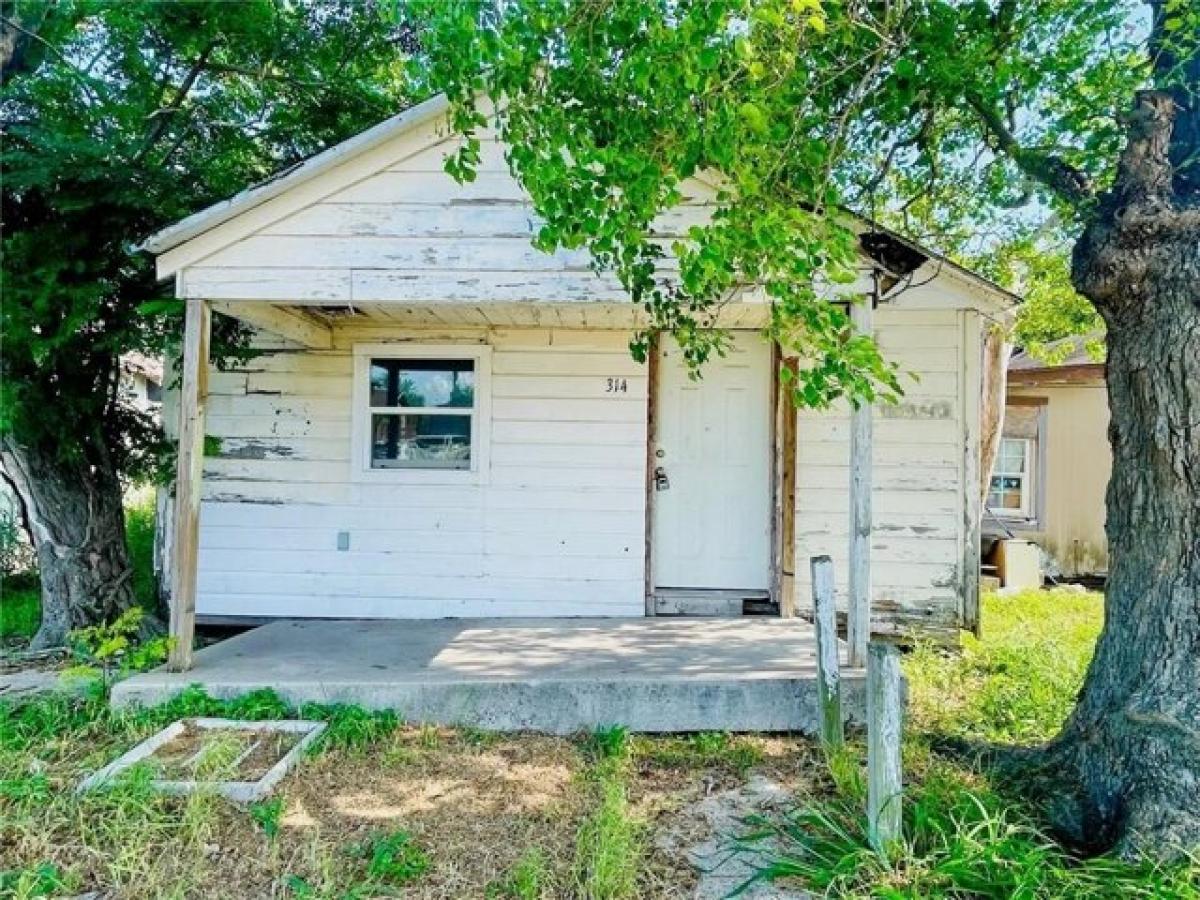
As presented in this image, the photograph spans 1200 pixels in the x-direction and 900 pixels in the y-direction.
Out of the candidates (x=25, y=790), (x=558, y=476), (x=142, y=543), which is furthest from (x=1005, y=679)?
(x=142, y=543)

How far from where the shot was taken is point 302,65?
23.5 feet

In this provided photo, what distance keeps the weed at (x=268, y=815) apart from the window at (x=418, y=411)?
3380 millimetres

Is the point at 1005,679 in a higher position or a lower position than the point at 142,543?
lower

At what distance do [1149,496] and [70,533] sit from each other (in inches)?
268

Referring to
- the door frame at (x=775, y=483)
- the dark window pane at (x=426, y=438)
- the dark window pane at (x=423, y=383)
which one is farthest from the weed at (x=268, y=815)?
the dark window pane at (x=423, y=383)

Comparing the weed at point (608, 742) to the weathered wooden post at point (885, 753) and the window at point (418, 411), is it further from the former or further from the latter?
the window at point (418, 411)

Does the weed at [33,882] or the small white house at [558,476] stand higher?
the small white house at [558,476]

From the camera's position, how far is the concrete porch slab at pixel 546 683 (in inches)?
174

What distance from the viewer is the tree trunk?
571 cm

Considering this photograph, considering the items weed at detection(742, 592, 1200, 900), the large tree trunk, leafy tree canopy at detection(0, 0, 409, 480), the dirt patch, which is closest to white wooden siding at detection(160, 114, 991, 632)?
leafy tree canopy at detection(0, 0, 409, 480)

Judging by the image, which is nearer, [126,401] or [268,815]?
[268,815]

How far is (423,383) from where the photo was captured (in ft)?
21.4

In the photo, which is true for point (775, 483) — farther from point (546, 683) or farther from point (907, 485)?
point (546, 683)

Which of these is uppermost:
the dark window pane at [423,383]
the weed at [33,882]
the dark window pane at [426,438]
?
the dark window pane at [423,383]
